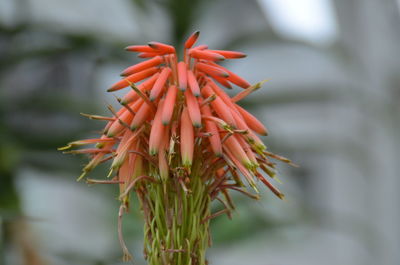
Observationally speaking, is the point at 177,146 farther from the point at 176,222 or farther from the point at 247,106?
the point at 247,106

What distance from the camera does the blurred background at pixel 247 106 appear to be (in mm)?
2535

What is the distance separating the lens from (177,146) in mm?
680

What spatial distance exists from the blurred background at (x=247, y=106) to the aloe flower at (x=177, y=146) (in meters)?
0.46

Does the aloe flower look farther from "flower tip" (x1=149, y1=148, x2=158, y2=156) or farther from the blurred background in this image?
the blurred background

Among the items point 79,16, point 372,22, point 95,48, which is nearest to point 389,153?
point 372,22

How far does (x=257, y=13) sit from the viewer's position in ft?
21.7

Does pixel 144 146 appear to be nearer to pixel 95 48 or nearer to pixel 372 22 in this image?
pixel 95 48

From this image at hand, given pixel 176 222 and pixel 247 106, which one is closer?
pixel 176 222

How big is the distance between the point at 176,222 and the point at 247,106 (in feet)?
6.74

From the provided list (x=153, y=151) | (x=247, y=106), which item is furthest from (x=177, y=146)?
(x=247, y=106)

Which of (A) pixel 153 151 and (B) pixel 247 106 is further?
(B) pixel 247 106

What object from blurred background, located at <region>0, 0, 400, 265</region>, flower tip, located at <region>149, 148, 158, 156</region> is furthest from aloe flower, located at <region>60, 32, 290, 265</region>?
blurred background, located at <region>0, 0, 400, 265</region>

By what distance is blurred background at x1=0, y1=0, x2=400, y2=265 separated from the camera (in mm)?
2535

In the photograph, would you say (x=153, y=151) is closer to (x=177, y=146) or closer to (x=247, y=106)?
(x=177, y=146)
